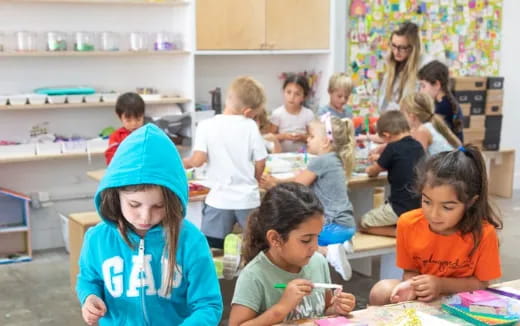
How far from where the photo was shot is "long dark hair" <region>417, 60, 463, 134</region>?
14.8ft

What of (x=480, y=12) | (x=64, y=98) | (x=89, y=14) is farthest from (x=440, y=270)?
(x=480, y=12)

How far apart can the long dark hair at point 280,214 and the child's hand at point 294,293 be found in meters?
0.20

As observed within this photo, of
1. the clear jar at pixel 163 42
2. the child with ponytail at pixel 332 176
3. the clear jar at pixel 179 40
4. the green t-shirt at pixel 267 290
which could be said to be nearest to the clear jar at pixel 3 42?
the clear jar at pixel 163 42

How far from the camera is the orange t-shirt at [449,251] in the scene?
2184 mm

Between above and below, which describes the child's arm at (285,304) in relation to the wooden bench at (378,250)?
above

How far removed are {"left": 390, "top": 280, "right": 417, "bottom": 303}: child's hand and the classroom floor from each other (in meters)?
1.64

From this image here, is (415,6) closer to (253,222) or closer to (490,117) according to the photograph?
(490,117)

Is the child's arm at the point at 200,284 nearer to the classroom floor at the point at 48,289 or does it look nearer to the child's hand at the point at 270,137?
the classroom floor at the point at 48,289

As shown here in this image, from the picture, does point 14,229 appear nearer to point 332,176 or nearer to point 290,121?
point 290,121

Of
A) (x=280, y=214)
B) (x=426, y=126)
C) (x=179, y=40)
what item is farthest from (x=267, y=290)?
(x=179, y=40)

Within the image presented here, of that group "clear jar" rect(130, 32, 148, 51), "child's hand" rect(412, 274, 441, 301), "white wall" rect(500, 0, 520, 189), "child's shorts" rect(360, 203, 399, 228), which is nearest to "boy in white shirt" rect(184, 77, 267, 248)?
"child's shorts" rect(360, 203, 399, 228)

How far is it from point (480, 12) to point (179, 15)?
321 centimetres

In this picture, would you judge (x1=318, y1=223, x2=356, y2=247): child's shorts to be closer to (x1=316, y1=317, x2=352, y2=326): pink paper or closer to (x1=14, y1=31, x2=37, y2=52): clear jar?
(x1=316, y1=317, x2=352, y2=326): pink paper

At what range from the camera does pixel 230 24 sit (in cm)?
520
